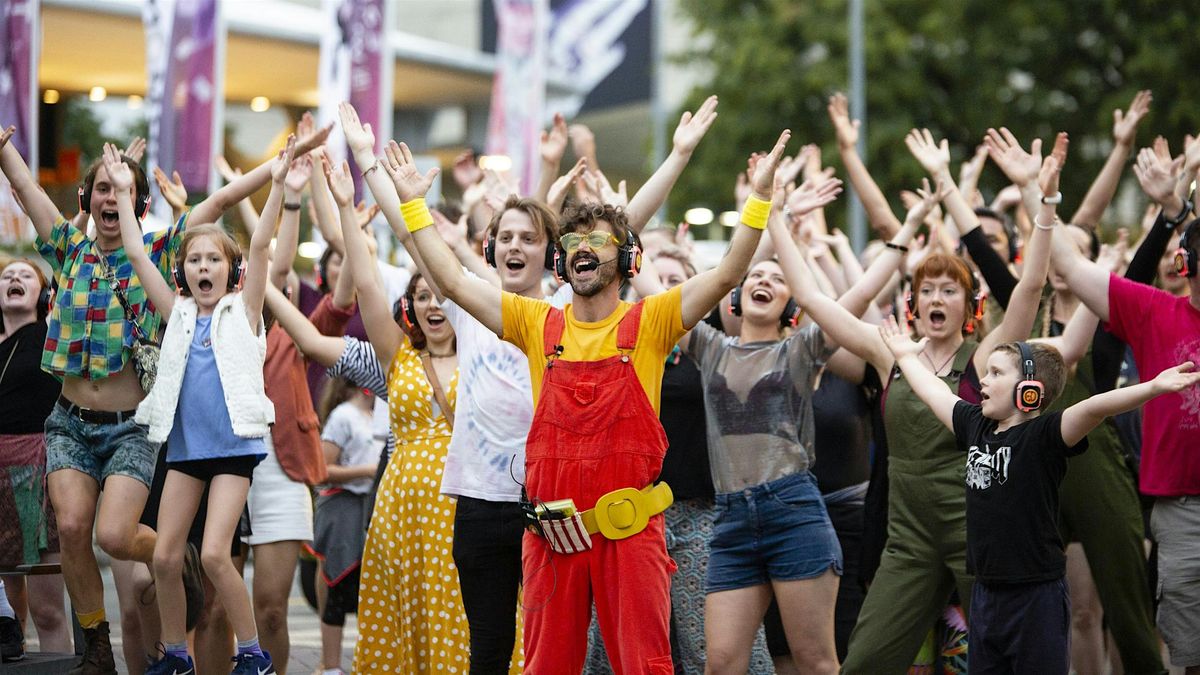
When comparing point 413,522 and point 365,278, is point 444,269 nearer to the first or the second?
point 365,278

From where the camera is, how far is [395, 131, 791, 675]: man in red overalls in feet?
18.0

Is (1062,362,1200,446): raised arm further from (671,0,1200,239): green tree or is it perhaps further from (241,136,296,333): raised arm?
(671,0,1200,239): green tree

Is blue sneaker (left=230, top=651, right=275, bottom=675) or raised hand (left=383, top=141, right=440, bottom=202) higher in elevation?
raised hand (left=383, top=141, right=440, bottom=202)

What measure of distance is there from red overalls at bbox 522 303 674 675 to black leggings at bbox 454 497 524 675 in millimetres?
699

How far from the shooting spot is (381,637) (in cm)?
722

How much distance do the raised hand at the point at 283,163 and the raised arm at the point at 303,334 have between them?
844mm

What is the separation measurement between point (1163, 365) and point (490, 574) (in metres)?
3.01

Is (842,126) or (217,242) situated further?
(842,126)

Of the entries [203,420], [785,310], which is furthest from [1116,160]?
[203,420]

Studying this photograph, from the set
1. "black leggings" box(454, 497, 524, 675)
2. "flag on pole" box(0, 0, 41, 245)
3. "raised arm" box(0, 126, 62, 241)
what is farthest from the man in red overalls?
"flag on pole" box(0, 0, 41, 245)

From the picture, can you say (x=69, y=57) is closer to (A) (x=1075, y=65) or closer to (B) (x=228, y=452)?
(A) (x=1075, y=65)

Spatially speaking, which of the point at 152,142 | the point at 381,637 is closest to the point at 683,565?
the point at 381,637

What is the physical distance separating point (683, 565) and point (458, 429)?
1495 mm

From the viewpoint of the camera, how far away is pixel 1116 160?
28.1 ft
